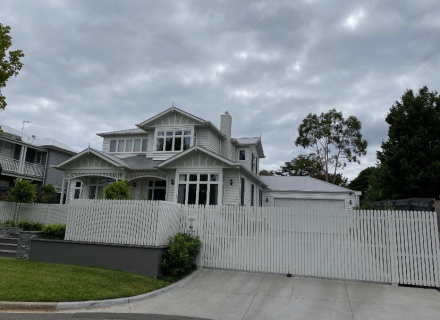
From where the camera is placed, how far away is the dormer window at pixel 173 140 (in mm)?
19719

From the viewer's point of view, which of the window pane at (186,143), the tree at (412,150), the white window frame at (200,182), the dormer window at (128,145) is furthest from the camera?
the dormer window at (128,145)

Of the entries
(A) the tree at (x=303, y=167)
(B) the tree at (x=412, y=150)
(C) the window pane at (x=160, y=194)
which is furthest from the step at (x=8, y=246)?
(A) the tree at (x=303, y=167)

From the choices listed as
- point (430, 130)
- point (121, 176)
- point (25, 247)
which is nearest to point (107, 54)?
point (121, 176)

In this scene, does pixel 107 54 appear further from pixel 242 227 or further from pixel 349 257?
pixel 349 257

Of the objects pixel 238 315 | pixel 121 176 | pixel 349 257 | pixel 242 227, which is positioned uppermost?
pixel 121 176

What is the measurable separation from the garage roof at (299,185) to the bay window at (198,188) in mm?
9723

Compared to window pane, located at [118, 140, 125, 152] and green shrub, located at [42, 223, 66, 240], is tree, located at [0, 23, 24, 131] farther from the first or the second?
window pane, located at [118, 140, 125, 152]

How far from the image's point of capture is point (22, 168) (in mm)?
24828

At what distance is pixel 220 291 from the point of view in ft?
27.3

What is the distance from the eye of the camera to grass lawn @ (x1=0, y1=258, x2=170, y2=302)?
6.94 m

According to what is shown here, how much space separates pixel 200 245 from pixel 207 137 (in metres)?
10.5

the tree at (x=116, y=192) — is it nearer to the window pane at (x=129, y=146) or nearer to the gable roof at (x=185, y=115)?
the gable roof at (x=185, y=115)

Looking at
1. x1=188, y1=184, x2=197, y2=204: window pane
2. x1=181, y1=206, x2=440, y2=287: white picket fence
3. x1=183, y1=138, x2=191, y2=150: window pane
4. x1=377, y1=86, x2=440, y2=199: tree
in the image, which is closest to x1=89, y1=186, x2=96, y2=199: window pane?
x1=183, y1=138, x2=191, y2=150: window pane

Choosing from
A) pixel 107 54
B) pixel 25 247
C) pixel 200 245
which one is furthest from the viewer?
pixel 107 54
